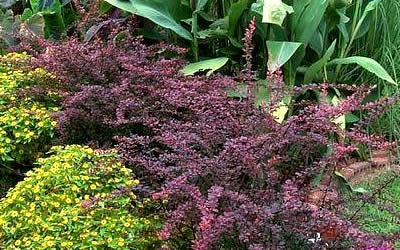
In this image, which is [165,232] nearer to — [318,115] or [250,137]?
[250,137]

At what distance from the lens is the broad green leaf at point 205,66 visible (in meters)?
4.55

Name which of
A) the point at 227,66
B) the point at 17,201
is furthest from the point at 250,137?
the point at 227,66

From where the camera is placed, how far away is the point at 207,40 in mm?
5055

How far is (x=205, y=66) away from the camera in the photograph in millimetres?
4586

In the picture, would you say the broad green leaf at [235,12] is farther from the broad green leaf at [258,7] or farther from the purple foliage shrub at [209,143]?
the purple foliage shrub at [209,143]

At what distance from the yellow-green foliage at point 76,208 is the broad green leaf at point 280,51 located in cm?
149

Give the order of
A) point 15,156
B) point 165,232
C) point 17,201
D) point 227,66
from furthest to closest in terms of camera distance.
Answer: point 227,66
point 15,156
point 17,201
point 165,232

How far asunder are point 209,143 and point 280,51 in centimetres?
140

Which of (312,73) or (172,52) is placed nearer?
(312,73)

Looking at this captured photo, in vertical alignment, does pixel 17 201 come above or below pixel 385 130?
above

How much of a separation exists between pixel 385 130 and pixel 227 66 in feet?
4.17

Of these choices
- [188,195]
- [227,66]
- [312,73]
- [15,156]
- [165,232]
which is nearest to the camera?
[165,232]

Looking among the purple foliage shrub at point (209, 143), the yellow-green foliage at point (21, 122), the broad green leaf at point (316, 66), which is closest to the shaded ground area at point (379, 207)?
the purple foliage shrub at point (209, 143)

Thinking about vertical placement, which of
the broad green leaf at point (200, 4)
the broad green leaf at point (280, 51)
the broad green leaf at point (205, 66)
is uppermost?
the broad green leaf at point (200, 4)
